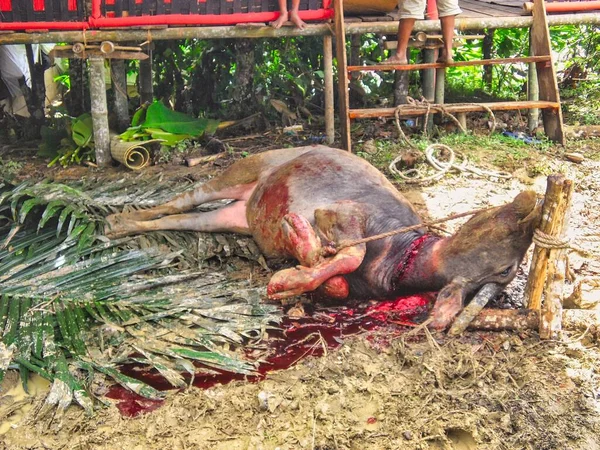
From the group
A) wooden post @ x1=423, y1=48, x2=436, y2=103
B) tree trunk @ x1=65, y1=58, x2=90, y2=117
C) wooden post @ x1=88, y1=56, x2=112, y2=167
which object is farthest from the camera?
tree trunk @ x1=65, y1=58, x2=90, y2=117

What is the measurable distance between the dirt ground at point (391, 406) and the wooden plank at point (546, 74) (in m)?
4.19

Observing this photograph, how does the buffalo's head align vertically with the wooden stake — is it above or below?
above

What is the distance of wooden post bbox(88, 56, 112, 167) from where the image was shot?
7160 mm

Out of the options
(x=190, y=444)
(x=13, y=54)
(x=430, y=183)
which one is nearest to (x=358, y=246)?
(x=190, y=444)

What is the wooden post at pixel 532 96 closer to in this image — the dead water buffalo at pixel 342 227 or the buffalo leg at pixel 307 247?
the dead water buffalo at pixel 342 227

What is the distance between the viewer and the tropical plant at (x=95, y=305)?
364cm

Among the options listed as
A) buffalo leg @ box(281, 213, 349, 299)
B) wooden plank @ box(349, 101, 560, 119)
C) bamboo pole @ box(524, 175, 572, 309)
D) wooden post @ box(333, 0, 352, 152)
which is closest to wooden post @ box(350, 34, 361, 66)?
wooden post @ box(333, 0, 352, 152)

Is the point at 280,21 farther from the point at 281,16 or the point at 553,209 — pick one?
the point at 553,209

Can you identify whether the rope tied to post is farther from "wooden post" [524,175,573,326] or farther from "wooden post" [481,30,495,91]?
"wooden post" [481,30,495,91]

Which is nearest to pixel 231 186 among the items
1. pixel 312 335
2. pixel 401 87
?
pixel 312 335

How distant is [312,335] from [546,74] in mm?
4918

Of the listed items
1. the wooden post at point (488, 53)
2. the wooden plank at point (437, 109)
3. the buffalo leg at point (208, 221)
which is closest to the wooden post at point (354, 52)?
the wooden plank at point (437, 109)

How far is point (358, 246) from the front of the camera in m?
4.25

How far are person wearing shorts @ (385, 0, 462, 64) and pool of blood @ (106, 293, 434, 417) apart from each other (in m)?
3.64
